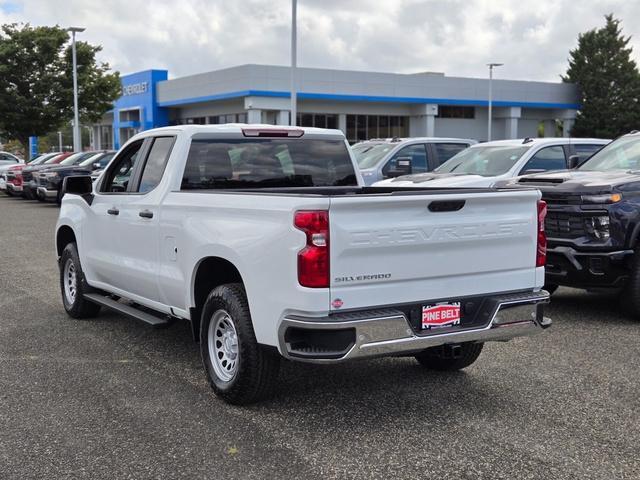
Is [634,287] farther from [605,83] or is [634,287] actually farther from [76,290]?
[605,83]

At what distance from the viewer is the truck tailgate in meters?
4.25

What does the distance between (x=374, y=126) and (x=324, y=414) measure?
47016 mm

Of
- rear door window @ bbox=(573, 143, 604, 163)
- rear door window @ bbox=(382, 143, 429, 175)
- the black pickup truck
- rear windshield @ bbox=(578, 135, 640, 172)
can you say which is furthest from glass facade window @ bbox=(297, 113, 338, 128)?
the black pickup truck

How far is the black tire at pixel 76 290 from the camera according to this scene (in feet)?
24.2

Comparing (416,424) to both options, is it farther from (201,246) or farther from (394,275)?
(201,246)

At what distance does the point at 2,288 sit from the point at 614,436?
7.56 metres

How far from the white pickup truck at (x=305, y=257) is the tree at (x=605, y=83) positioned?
5647 cm

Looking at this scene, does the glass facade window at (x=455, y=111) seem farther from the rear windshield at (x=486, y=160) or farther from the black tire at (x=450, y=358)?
the black tire at (x=450, y=358)

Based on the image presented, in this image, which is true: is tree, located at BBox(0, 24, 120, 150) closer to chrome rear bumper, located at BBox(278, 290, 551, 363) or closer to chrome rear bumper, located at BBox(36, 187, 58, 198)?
chrome rear bumper, located at BBox(36, 187, 58, 198)

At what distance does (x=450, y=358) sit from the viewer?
18.6ft

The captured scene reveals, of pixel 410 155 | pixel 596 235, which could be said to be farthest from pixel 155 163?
pixel 410 155

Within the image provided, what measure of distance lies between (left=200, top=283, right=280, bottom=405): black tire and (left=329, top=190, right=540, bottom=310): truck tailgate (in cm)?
76

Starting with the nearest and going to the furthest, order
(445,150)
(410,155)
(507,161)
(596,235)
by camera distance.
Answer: (596,235) → (507,161) → (410,155) → (445,150)

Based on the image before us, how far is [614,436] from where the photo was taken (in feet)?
14.7
